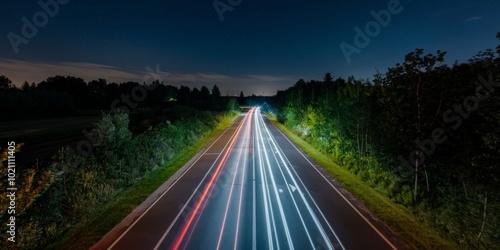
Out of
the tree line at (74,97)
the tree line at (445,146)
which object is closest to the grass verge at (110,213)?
the tree line at (445,146)

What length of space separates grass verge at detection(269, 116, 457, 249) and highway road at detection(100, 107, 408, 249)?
0.48 metres

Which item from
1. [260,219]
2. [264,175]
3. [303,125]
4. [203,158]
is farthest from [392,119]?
[303,125]

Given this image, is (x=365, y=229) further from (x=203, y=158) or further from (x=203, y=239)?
(x=203, y=158)

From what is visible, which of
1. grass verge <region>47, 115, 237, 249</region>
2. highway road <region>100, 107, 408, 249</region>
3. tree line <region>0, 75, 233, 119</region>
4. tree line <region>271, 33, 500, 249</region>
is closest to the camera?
tree line <region>271, 33, 500, 249</region>

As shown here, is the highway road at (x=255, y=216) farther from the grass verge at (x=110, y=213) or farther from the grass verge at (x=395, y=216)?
the grass verge at (x=110, y=213)

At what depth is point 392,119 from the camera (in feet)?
41.8

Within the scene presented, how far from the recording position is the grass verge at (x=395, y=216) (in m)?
9.72

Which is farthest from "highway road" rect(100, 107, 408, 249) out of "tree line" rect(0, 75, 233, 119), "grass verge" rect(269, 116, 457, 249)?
"tree line" rect(0, 75, 233, 119)

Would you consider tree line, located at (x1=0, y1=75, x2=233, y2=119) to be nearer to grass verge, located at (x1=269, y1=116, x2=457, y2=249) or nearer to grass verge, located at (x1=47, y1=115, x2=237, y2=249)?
grass verge, located at (x1=47, y1=115, x2=237, y2=249)

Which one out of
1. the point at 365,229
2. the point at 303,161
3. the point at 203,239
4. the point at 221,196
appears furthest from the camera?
the point at 303,161

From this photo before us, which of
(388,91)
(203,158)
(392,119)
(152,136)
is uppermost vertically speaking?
(388,91)

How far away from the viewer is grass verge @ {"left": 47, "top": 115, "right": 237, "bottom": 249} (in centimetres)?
983

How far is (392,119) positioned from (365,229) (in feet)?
17.4

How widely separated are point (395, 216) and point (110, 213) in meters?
12.7
